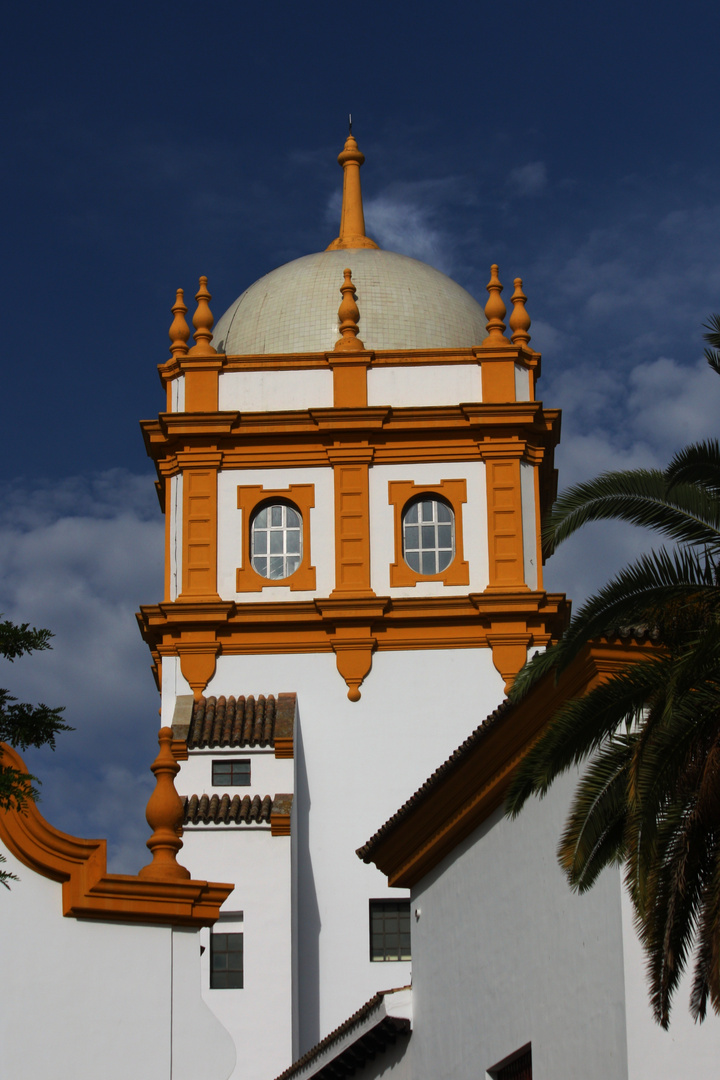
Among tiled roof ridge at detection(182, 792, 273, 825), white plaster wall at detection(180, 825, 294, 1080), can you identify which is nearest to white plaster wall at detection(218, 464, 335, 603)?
tiled roof ridge at detection(182, 792, 273, 825)

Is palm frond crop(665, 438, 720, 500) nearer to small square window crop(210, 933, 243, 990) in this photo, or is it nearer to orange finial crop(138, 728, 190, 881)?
orange finial crop(138, 728, 190, 881)

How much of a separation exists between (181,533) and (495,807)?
15.4 m

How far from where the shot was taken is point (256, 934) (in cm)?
3036

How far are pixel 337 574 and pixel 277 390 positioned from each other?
161 inches

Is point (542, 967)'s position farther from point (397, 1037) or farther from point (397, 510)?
point (397, 510)

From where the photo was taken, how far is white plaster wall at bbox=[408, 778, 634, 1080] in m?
18.7

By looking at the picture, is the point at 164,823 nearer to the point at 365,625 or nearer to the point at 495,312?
the point at 365,625

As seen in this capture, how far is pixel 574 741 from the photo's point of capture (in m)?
15.5

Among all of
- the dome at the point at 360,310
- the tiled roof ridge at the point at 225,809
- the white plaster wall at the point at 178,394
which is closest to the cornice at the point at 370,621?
the tiled roof ridge at the point at 225,809

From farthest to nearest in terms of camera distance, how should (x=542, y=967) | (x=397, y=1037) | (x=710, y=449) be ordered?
1. (x=397, y=1037)
2. (x=542, y=967)
3. (x=710, y=449)

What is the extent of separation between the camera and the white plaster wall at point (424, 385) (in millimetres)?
37719

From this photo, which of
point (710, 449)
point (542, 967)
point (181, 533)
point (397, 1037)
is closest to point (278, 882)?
point (397, 1037)

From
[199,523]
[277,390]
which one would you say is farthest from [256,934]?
[277,390]

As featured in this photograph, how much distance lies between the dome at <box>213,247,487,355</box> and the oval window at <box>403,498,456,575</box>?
13.4 feet
